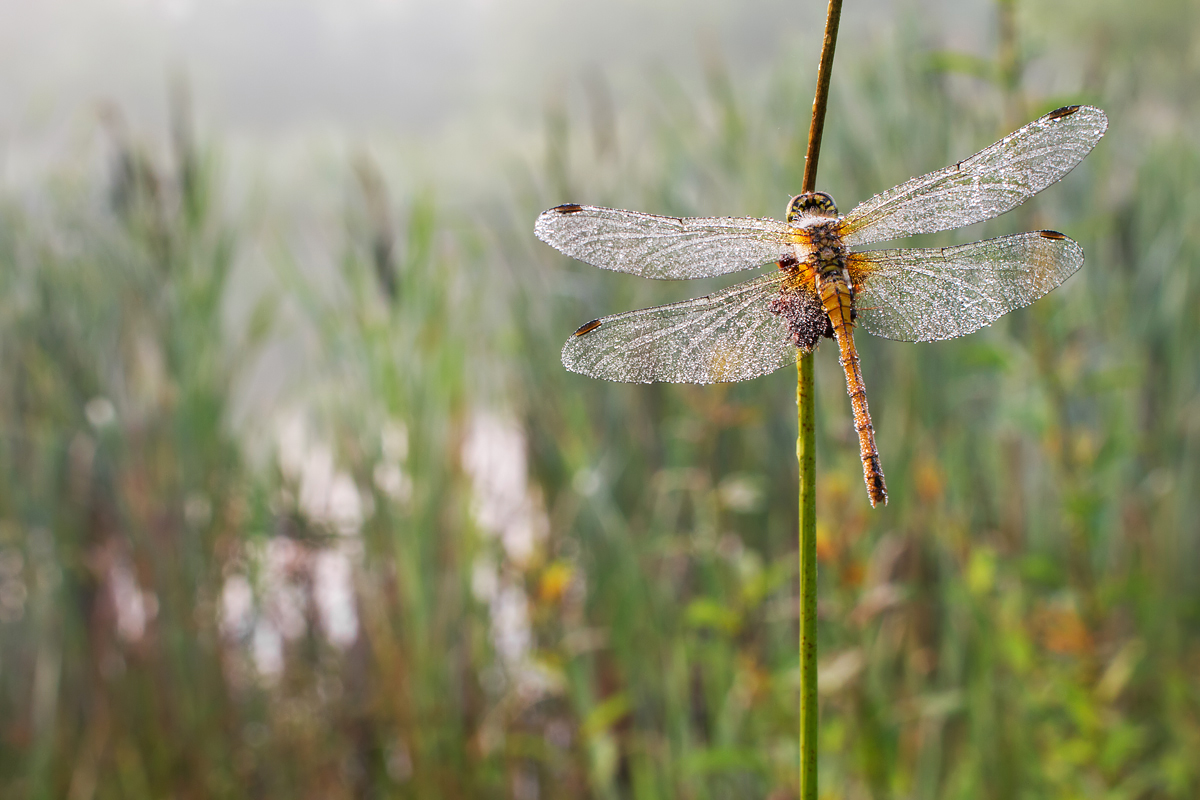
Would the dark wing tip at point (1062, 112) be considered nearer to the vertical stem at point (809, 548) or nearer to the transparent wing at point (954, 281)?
the transparent wing at point (954, 281)

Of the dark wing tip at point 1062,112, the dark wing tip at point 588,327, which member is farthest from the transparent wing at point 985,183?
the dark wing tip at point 588,327

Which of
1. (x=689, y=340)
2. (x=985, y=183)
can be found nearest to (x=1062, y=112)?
(x=985, y=183)

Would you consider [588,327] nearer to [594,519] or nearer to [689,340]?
[689,340]

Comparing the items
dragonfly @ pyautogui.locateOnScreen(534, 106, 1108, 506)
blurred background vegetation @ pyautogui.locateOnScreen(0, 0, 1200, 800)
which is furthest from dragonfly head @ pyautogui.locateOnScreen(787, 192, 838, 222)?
blurred background vegetation @ pyautogui.locateOnScreen(0, 0, 1200, 800)

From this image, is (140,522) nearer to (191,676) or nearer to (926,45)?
(191,676)

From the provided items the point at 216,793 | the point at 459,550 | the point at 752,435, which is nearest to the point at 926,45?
the point at 752,435

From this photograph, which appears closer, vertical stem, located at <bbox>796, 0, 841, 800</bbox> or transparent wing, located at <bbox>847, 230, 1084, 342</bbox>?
vertical stem, located at <bbox>796, 0, 841, 800</bbox>

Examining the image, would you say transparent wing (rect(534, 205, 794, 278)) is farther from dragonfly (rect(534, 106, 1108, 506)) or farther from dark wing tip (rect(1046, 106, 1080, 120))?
dark wing tip (rect(1046, 106, 1080, 120))
